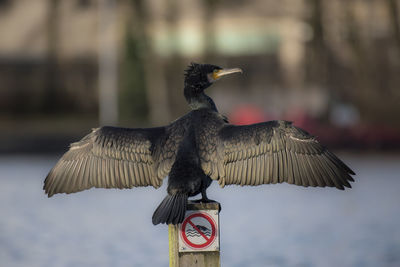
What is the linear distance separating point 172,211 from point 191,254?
394 millimetres

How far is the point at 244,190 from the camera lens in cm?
1627

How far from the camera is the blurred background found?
9664mm

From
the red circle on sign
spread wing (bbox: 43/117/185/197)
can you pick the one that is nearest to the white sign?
the red circle on sign

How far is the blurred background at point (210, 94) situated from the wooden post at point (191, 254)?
3.08 metres

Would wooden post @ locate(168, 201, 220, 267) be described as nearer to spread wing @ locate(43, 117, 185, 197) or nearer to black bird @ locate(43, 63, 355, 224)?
black bird @ locate(43, 63, 355, 224)

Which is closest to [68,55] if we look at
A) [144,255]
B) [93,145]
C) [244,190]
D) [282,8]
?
[282,8]

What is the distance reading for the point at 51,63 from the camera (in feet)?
141

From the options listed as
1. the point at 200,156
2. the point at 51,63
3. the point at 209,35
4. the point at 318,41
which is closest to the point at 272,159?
the point at 200,156

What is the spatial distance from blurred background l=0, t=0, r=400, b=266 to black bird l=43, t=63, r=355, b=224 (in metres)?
2.84

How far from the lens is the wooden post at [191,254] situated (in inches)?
205

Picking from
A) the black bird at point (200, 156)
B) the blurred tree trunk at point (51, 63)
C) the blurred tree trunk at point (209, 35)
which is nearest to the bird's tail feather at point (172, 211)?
the black bird at point (200, 156)

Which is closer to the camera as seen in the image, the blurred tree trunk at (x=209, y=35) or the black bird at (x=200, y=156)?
the black bird at (x=200, y=156)

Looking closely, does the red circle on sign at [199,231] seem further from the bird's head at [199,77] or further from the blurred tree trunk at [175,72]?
the blurred tree trunk at [175,72]

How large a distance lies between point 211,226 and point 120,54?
3471 cm
